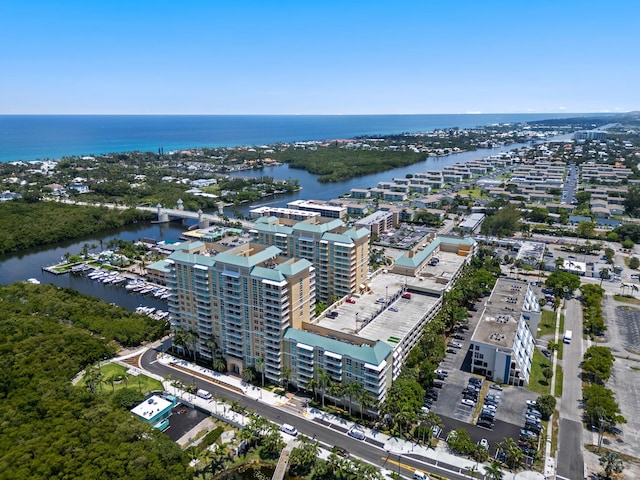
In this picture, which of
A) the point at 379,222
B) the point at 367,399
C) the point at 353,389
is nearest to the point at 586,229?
the point at 379,222

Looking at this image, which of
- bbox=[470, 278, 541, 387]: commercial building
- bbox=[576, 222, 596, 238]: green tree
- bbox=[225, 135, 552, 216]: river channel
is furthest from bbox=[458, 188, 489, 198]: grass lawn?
bbox=[470, 278, 541, 387]: commercial building

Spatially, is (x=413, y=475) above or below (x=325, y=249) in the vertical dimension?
below

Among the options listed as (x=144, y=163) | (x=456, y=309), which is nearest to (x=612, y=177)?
(x=456, y=309)

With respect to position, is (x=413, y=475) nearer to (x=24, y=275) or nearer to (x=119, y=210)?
(x=24, y=275)

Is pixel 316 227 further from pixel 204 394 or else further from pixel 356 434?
pixel 356 434

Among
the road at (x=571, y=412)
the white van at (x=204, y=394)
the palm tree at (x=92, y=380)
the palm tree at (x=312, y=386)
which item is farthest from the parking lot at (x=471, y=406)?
the palm tree at (x=92, y=380)
